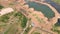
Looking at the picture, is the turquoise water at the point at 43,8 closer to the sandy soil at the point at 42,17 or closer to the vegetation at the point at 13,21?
the sandy soil at the point at 42,17

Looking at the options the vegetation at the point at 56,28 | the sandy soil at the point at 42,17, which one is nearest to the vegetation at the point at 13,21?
the sandy soil at the point at 42,17

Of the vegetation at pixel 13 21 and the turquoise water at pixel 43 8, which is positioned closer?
the vegetation at pixel 13 21

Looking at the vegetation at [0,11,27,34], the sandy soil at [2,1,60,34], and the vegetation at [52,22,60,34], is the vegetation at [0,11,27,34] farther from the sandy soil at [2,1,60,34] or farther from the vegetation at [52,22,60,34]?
the vegetation at [52,22,60,34]

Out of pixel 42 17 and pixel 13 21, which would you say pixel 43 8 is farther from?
pixel 13 21

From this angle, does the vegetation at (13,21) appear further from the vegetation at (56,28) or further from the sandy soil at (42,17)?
the vegetation at (56,28)

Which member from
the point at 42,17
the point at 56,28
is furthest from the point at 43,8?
the point at 56,28

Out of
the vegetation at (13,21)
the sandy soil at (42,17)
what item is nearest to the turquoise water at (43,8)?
the sandy soil at (42,17)

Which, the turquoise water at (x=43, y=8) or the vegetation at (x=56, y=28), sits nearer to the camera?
the vegetation at (x=56, y=28)

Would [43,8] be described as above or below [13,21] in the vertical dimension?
above

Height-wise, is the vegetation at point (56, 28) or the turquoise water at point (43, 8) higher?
the turquoise water at point (43, 8)

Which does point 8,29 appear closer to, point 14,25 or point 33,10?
point 14,25
